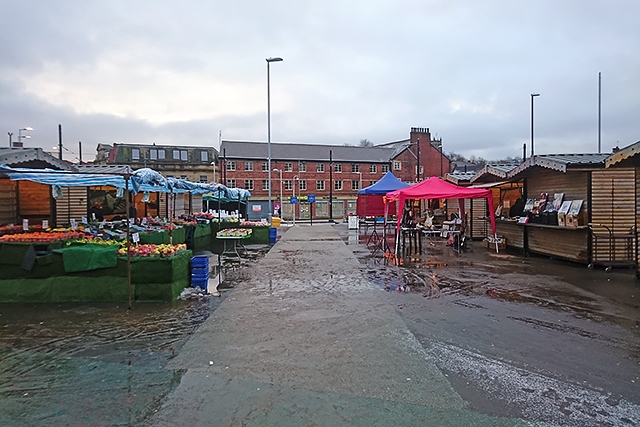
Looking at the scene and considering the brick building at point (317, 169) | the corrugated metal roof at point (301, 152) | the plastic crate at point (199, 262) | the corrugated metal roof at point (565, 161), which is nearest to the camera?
the plastic crate at point (199, 262)

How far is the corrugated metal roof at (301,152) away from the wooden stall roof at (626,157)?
46.4m

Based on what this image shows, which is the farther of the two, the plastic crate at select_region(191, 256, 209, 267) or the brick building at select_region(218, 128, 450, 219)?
the brick building at select_region(218, 128, 450, 219)

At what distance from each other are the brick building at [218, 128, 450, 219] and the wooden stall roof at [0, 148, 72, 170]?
3707 centimetres

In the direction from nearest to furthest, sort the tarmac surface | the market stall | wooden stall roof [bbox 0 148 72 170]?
1. the tarmac surface
2. wooden stall roof [bbox 0 148 72 170]
3. the market stall

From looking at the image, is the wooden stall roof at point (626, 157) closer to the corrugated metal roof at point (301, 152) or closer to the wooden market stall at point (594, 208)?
the wooden market stall at point (594, 208)

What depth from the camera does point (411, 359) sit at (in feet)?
15.8

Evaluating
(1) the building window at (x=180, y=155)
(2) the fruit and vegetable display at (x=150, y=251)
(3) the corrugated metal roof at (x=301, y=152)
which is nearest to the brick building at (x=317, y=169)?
(3) the corrugated metal roof at (x=301, y=152)

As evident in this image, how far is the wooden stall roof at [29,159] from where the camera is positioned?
10281 mm

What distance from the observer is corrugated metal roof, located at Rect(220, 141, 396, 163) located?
54.7 meters

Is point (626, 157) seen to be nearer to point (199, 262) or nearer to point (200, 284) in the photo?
point (199, 262)

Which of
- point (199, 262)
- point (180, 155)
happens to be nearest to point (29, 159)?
point (199, 262)

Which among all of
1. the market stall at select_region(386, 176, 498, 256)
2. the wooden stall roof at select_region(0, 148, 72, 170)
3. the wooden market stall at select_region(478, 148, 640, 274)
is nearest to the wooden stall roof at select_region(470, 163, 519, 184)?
the market stall at select_region(386, 176, 498, 256)

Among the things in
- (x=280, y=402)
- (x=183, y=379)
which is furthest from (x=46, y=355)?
(x=280, y=402)

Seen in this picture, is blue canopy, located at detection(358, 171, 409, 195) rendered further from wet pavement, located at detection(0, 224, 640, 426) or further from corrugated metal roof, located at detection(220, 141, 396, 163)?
corrugated metal roof, located at detection(220, 141, 396, 163)
